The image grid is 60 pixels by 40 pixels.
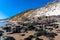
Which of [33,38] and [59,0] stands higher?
[59,0]

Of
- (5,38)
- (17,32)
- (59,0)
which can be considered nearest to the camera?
(5,38)

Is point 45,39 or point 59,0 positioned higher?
point 59,0

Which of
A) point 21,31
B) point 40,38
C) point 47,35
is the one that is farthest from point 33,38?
point 21,31

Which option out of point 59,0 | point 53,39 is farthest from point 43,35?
point 59,0

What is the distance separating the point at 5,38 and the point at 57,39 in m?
6.46

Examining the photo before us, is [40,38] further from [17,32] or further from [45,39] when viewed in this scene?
[17,32]

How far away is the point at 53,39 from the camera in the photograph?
24.2 metres

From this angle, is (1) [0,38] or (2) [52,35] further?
(2) [52,35]

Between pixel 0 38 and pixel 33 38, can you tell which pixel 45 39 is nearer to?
pixel 33 38

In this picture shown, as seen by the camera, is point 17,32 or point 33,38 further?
point 17,32

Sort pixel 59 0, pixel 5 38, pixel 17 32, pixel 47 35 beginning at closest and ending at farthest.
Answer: pixel 5 38
pixel 47 35
pixel 17 32
pixel 59 0

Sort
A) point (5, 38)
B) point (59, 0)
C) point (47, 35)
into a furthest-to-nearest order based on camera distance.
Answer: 1. point (59, 0)
2. point (47, 35)
3. point (5, 38)

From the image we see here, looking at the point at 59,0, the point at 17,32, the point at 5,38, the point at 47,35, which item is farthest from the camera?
the point at 59,0

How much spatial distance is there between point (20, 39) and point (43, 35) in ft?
11.0
